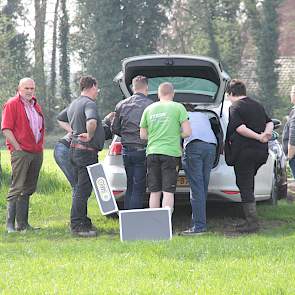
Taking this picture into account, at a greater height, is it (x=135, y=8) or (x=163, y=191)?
(x=135, y=8)

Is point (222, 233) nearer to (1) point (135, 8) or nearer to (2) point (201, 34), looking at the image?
(1) point (135, 8)

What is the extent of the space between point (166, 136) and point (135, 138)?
2.02ft

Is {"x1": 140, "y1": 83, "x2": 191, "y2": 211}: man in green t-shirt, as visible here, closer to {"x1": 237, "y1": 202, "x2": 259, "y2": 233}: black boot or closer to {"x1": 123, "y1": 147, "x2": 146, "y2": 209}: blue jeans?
{"x1": 123, "y1": 147, "x2": 146, "y2": 209}: blue jeans

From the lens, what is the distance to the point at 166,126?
8078 millimetres

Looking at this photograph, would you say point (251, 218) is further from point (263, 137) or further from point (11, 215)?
point (11, 215)

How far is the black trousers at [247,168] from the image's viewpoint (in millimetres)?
8289

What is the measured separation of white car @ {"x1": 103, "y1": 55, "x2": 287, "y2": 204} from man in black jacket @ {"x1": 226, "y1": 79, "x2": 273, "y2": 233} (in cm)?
37

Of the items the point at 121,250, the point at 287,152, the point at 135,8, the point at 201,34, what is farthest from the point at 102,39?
the point at 121,250

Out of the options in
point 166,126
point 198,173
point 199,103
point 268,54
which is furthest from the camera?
point 268,54

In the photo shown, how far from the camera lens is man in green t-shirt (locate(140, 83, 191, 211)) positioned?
26.5 ft

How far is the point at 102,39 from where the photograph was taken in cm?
3488

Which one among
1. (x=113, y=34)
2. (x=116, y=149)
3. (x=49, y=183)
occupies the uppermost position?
(x=113, y=34)

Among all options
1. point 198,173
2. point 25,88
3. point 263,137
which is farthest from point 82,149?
point 263,137

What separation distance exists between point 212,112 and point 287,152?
3.90 ft
